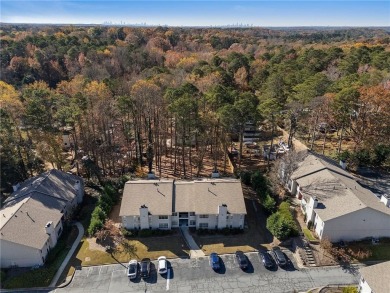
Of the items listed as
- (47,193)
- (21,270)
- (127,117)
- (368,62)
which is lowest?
(21,270)

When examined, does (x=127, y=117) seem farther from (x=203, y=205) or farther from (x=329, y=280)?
(x=329, y=280)

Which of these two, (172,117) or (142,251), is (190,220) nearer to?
(142,251)

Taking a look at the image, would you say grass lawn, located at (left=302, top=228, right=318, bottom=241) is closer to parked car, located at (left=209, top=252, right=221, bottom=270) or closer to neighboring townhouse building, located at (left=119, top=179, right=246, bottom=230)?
neighboring townhouse building, located at (left=119, top=179, right=246, bottom=230)

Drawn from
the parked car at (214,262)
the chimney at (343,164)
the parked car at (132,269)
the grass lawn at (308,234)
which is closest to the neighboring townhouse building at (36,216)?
the parked car at (132,269)


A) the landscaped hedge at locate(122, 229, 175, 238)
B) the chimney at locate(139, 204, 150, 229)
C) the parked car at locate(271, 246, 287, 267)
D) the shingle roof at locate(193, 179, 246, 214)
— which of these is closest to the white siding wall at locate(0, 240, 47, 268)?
the landscaped hedge at locate(122, 229, 175, 238)

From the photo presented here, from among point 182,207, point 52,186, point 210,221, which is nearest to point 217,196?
point 210,221

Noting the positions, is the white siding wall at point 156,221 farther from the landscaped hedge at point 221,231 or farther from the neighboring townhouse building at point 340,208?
the neighboring townhouse building at point 340,208

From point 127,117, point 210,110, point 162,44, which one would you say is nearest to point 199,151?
point 210,110
